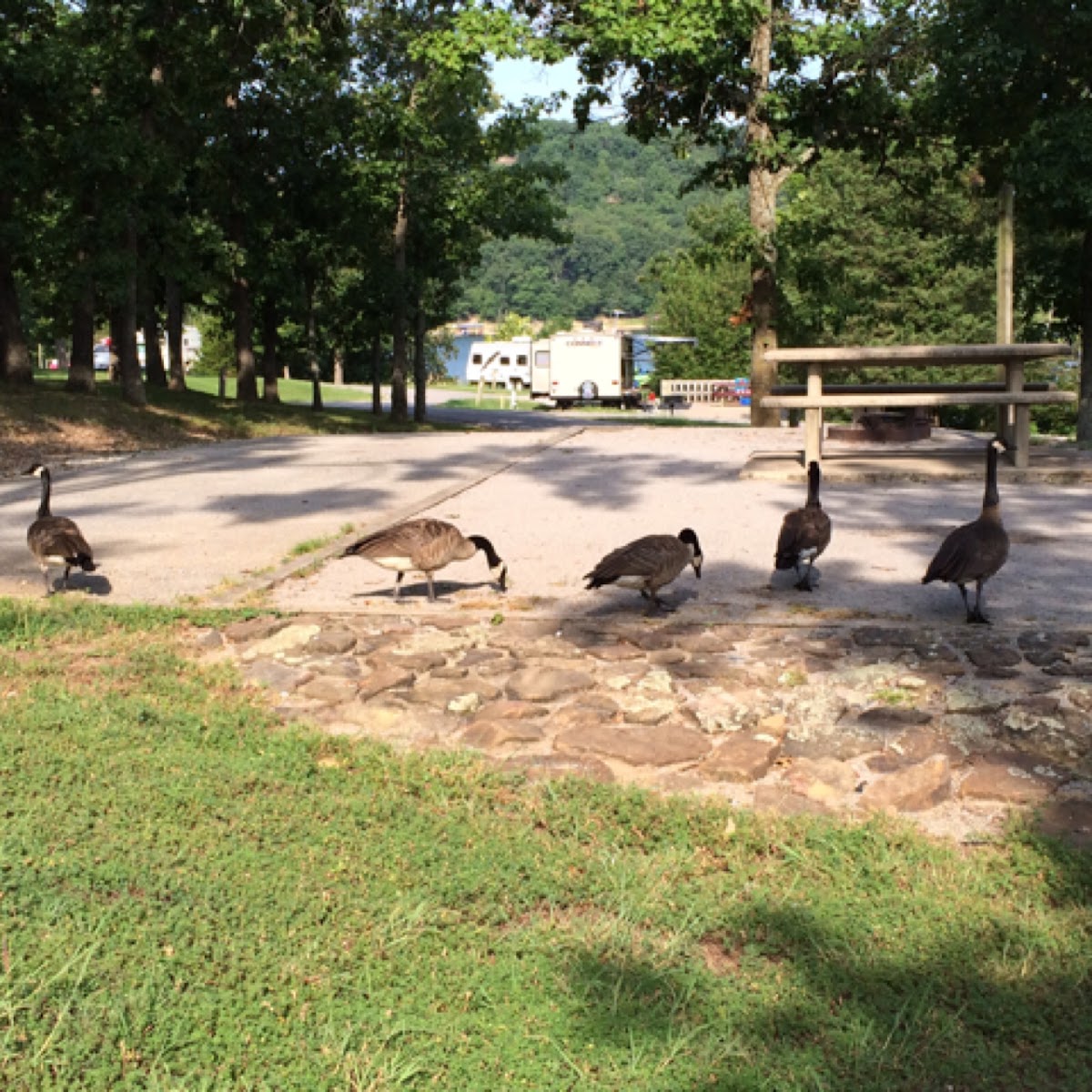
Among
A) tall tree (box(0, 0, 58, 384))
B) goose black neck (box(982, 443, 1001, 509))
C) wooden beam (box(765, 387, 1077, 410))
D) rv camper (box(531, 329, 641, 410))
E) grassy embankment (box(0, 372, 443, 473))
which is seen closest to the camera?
goose black neck (box(982, 443, 1001, 509))

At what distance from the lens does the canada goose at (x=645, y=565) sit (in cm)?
662

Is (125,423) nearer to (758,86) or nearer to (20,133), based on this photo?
(20,133)

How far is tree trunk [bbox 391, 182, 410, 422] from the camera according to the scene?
28.8 metres

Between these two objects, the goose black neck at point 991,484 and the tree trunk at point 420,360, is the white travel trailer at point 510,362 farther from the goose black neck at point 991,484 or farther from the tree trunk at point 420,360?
the goose black neck at point 991,484

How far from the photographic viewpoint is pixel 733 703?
212 inches

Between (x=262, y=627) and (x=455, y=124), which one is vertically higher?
(x=455, y=124)

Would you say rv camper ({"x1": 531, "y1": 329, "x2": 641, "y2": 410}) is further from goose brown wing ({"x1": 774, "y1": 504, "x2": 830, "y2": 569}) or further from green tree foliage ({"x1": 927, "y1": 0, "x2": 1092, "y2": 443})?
goose brown wing ({"x1": 774, "y1": 504, "x2": 830, "y2": 569})

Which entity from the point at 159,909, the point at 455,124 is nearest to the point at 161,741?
the point at 159,909

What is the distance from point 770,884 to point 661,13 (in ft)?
58.9

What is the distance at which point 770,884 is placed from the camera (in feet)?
12.1

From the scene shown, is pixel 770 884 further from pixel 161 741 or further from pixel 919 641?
pixel 919 641

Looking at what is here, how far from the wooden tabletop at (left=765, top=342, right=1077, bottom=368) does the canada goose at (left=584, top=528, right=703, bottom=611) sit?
20.7 ft

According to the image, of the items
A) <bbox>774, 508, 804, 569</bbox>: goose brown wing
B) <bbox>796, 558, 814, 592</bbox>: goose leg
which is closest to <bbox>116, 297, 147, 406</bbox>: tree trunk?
<bbox>796, 558, 814, 592</bbox>: goose leg

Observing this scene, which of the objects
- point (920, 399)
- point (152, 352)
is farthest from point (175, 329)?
point (920, 399)
